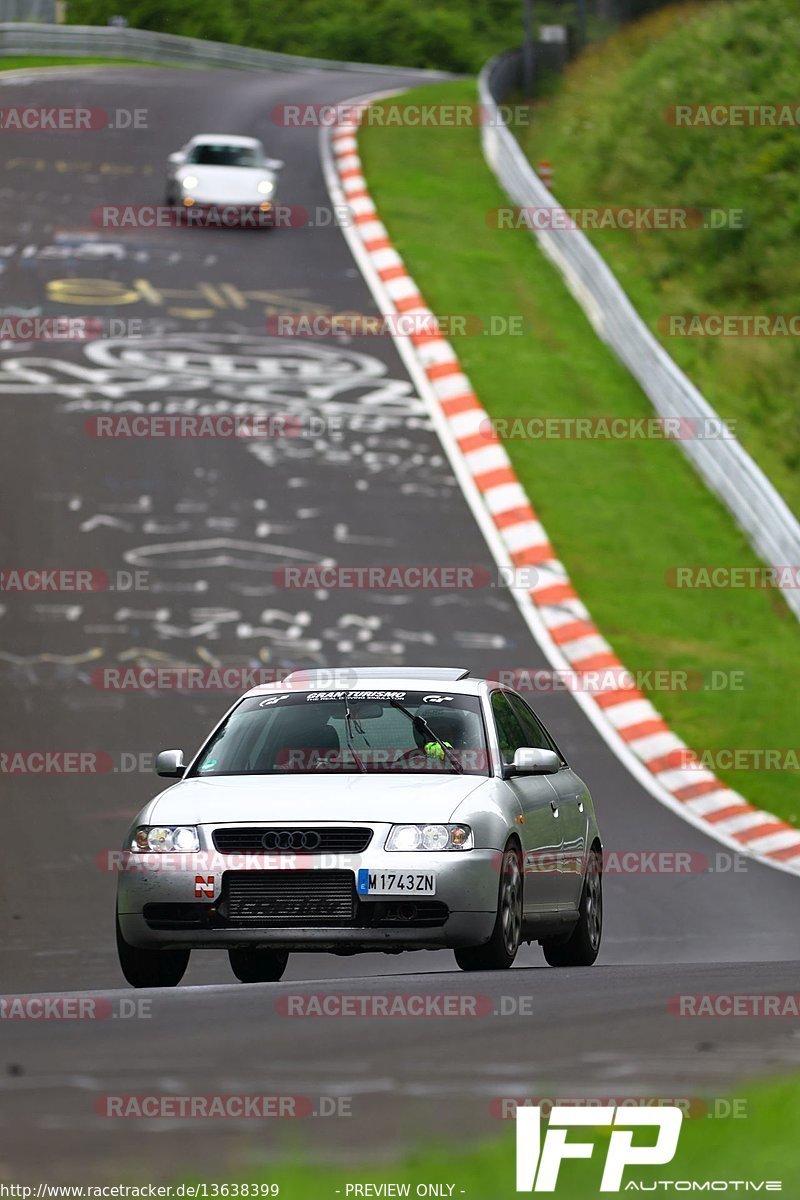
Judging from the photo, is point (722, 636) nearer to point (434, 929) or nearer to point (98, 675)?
point (98, 675)

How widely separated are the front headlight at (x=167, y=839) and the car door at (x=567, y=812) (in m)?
1.99

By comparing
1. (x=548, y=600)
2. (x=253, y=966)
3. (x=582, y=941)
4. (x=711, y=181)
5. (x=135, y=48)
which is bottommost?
(x=135, y=48)

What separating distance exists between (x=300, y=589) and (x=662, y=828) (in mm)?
4860

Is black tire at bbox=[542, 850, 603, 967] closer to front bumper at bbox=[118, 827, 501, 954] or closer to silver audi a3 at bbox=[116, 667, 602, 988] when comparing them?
silver audi a3 at bbox=[116, 667, 602, 988]

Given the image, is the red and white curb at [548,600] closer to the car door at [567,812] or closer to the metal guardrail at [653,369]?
the metal guardrail at [653,369]

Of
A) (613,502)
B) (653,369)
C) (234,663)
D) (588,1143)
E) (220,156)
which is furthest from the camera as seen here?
(220,156)

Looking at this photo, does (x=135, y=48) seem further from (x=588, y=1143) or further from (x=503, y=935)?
(x=588, y=1143)

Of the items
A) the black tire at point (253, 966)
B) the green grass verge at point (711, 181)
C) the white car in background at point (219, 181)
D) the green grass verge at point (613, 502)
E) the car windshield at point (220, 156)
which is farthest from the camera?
the car windshield at point (220, 156)

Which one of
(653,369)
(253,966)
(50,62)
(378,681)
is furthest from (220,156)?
(253,966)

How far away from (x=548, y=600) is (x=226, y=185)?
13.6m

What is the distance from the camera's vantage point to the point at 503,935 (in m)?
8.51

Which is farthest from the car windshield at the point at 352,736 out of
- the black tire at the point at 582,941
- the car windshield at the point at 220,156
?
the car windshield at the point at 220,156

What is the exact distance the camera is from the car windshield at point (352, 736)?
9.05 metres

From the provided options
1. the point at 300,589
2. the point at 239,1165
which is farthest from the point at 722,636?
the point at 239,1165
